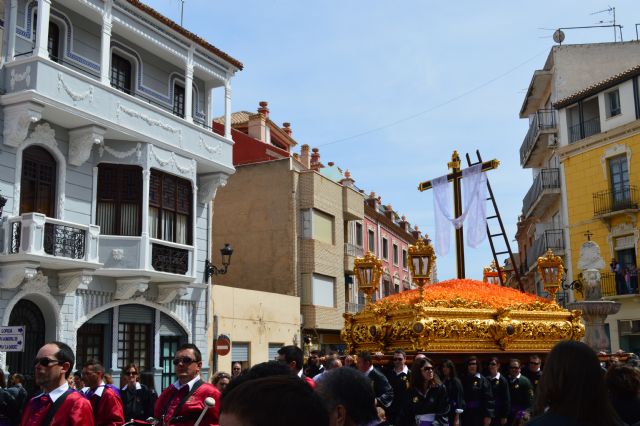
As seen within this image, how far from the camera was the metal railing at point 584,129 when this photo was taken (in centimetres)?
3119

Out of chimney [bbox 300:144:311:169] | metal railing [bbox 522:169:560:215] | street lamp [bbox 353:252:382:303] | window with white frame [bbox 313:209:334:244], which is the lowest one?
street lamp [bbox 353:252:382:303]

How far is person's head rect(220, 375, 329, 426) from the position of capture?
5.63 ft

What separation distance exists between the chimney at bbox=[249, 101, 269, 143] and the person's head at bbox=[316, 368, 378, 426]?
3414 centimetres

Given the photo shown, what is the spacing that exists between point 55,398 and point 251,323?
22176 millimetres

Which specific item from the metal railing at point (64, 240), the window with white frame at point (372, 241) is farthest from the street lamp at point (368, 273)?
the window with white frame at point (372, 241)

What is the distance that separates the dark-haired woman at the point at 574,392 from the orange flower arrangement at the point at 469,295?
8661 millimetres

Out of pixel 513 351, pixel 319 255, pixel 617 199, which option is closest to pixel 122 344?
pixel 513 351

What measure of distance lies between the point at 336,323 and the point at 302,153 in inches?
464

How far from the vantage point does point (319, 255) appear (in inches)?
1300

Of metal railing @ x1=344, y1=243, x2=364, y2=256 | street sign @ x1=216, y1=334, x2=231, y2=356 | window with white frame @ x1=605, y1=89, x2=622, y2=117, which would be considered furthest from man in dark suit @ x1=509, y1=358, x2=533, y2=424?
metal railing @ x1=344, y1=243, x2=364, y2=256

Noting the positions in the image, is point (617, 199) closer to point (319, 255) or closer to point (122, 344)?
point (319, 255)

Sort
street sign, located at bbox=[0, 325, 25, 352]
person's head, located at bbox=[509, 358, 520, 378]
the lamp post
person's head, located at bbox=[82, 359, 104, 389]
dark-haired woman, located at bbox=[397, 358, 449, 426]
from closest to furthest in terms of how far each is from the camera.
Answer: person's head, located at bbox=[82, 359, 104, 389]
dark-haired woman, located at bbox=[397, 358, 449, 426]
person's head, located at bbox=[509, 358, 520, 378]
street sign, located at bbox=[0, 325, 25, 352]
the lamp post

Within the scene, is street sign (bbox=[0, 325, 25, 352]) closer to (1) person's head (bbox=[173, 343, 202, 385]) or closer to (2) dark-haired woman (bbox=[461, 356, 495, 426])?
(1) person's head (bbox=[173, 343, 202, 385])

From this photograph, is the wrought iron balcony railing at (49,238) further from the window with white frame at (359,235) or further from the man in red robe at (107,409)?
the window with white frame at (359,235)
